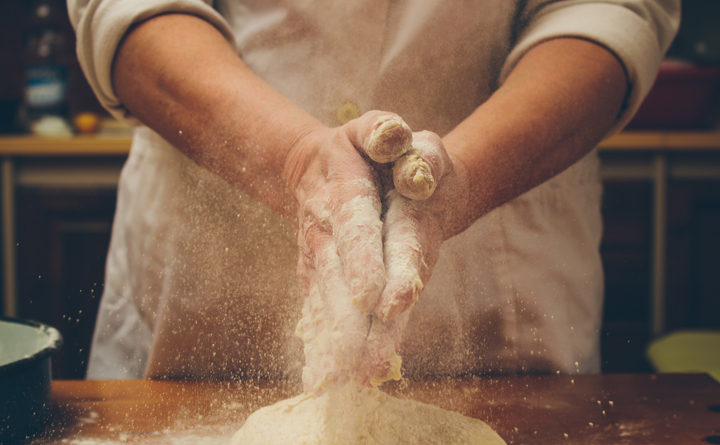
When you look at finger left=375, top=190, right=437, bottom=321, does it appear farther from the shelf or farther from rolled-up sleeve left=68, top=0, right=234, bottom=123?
the shelf

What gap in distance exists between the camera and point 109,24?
26.2 inches

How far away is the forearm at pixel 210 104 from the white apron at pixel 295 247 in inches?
2.0

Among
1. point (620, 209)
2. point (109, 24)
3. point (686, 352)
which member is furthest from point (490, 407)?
point (620, 209)

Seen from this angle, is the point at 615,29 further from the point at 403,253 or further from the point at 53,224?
the point at 53,224

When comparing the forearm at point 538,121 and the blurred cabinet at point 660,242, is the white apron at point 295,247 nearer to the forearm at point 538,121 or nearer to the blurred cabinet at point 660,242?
the forearm at point 538,121

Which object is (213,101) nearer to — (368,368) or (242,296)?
(242,296)

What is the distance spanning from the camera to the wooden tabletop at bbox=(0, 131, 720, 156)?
1.40m

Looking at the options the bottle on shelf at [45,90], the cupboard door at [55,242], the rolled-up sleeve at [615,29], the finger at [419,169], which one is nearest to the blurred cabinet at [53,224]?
the cupboard door at [55,242]

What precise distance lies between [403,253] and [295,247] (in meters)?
0.22

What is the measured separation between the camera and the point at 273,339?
1.97 feet

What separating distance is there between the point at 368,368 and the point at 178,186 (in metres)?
0.47

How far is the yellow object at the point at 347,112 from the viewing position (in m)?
0.61

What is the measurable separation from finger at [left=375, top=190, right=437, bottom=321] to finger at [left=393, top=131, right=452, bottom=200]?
0.01m

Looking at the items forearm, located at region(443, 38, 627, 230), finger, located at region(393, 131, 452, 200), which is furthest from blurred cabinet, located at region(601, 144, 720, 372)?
finger, located at region(393, 131, 452, 200)
